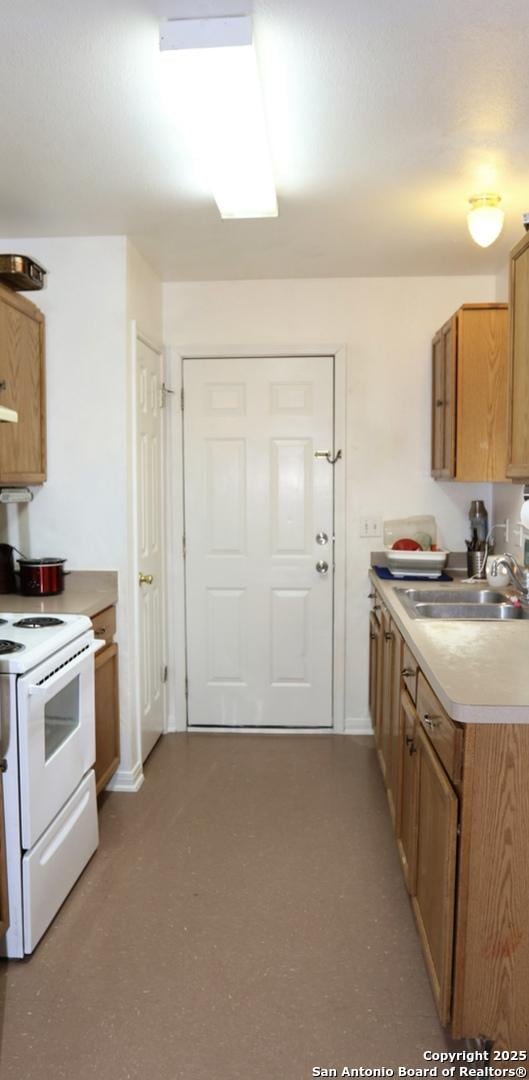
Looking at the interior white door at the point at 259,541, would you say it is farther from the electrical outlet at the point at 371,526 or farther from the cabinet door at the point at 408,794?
the cabinet door at the point at 408,794

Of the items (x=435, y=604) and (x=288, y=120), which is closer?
(x=288, y=120)

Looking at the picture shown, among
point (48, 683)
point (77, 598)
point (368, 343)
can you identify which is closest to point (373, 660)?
point (77, 598)

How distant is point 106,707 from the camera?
2969 millimetres

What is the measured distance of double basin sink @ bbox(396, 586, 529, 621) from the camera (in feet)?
8.97

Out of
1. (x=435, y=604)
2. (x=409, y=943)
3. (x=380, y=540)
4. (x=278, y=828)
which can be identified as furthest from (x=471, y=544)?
(x=409, y=943)

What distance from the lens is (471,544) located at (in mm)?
3590

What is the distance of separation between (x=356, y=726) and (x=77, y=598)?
172 centimetres

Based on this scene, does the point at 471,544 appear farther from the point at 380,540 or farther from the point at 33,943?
the point at 33,943

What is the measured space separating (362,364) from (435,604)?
1.46m

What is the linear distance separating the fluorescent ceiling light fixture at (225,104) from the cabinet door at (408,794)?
168 cm

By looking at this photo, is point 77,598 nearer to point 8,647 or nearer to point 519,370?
point 8,647

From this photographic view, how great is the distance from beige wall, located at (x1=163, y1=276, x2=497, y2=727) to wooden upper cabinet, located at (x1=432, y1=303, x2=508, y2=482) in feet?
2.03

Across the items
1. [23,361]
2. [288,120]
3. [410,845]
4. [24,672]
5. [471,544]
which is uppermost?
[288,120]

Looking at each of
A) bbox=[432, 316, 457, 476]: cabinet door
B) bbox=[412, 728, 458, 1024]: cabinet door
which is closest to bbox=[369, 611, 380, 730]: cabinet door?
bbox=[432, 316, 457, 476]: cabinet door
